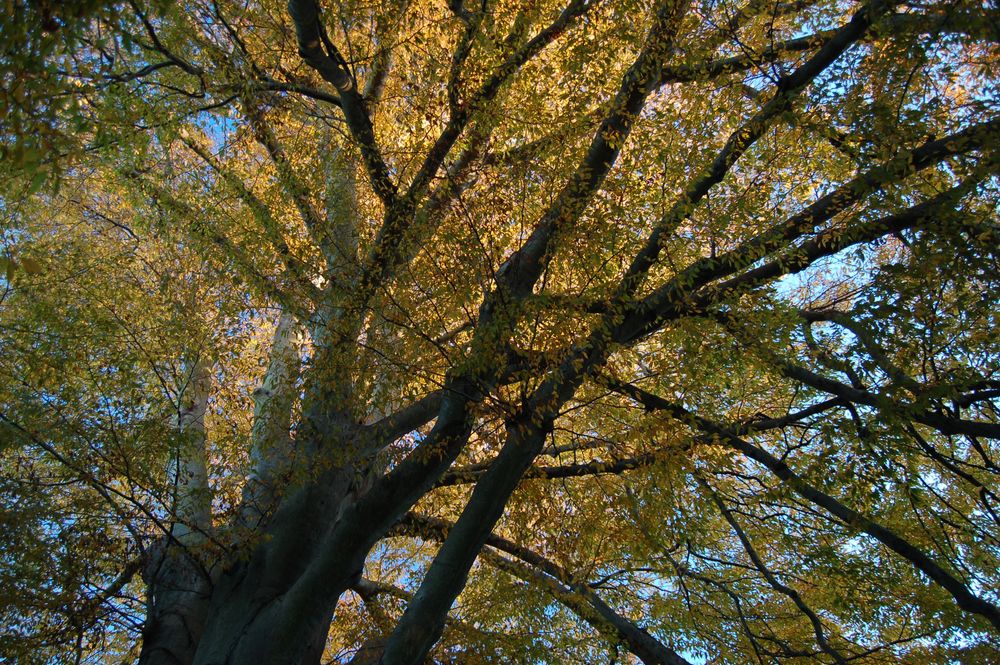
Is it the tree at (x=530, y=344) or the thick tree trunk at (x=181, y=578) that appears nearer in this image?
the tree at (x=530, y=344)

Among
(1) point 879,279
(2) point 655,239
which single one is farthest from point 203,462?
(1) point 879,279

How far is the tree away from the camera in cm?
395

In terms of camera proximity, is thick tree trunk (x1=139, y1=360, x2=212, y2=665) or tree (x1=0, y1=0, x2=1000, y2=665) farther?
thick tree trunk (x1=139, y1=360, x2=212, y2=665)

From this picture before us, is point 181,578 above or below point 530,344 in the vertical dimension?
below

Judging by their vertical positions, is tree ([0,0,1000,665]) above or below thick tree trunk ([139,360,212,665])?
above

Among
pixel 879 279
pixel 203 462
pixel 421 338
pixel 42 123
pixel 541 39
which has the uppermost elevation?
pixel 541 39

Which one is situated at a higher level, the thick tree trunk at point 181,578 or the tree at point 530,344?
the tree at point 530,344

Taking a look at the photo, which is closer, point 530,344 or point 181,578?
Answer: point 530,344

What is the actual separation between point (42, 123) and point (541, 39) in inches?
174

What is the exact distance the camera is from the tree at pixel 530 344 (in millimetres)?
3951

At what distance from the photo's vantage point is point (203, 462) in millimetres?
6422

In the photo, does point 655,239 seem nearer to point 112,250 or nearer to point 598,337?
point 598,337

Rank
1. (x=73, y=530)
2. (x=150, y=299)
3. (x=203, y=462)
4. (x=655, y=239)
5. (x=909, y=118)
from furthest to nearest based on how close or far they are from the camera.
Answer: (x=150, y=299)
(x=203, y=462)
(x=73, y=530)
(x=655, y=239)
(x=909, y=118)

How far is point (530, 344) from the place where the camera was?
4.62 meters
